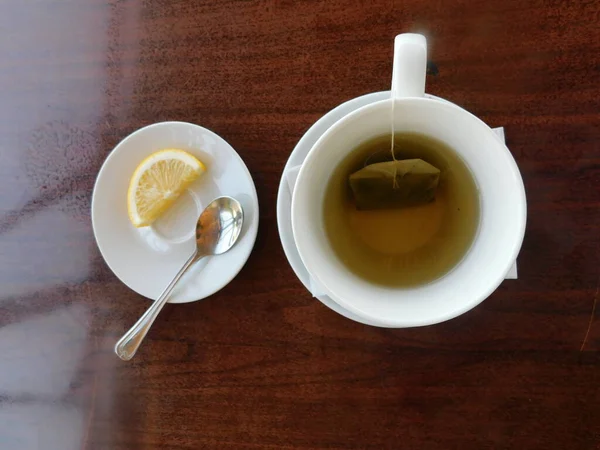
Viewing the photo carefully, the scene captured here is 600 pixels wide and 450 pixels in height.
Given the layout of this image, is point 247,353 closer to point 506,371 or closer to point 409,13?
point 506,371

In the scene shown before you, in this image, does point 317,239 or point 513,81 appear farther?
point 513,81

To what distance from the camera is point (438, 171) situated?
79 cm

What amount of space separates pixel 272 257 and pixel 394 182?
267mm

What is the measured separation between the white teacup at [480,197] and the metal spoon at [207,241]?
0.67 ft

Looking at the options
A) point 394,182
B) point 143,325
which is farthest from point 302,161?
point 143,325

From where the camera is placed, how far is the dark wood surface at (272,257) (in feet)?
2.89

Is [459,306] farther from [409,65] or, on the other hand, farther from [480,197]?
[409,65]

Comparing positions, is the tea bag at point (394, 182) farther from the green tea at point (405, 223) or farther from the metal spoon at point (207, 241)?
the metal spoon at point (207, 241)

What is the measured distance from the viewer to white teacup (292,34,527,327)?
2.15 feet

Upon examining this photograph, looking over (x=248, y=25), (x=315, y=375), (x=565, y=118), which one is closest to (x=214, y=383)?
(x=315, y=375)

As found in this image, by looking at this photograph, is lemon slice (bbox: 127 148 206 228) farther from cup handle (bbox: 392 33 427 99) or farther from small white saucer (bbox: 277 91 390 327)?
cup handle (bbox: 392 33 427 99)

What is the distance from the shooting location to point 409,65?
637 mm

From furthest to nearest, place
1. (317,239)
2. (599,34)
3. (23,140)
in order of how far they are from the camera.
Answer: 1. (23,140)
2. (599,34)
3. (317,239)

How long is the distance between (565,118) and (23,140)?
1.00 metres
